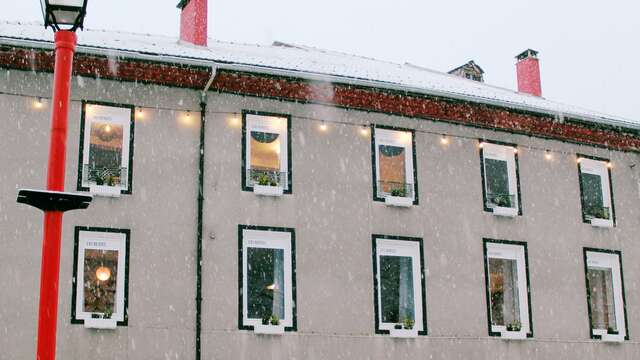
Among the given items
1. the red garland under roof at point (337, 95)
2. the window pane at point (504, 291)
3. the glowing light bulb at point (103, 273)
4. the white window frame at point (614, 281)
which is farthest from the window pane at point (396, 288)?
the glowing light bulb at point (103, 273)

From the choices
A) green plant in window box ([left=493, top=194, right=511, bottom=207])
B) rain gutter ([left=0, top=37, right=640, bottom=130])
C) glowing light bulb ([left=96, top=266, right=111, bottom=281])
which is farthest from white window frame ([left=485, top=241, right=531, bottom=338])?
glowing light bulb ([left=96, top=266, right=111, bottom=281])

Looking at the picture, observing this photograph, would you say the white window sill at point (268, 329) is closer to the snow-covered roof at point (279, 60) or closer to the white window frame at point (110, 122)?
the white window frame at point (110, 122)

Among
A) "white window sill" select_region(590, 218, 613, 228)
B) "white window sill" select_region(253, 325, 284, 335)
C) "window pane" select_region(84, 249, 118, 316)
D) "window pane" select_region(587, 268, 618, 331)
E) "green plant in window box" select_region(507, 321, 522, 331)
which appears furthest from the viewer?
"white window sill" select_region(590, 218, 613, 228)

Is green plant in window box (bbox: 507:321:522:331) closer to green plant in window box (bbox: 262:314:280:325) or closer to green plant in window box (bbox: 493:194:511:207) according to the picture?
green plant in window box (bbox: 493:194:511:207)

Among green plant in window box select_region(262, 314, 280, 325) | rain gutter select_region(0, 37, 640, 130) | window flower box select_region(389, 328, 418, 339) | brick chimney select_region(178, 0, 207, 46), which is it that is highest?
brick chimney select_region(178, 0, 207, 46)

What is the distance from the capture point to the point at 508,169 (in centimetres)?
2211

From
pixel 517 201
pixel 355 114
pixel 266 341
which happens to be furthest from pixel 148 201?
pixel 517 201

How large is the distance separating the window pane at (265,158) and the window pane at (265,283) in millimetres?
1538

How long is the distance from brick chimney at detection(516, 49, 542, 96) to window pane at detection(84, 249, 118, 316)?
15951 mm

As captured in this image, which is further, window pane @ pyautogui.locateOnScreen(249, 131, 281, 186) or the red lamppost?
window pane @ pyautogui.locateOnScreen(249, 131, 281, 186)

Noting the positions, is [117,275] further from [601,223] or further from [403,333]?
[601,223]

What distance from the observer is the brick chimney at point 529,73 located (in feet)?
92.9

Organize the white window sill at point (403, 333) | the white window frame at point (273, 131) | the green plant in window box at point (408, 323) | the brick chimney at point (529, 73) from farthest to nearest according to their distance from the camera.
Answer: the brick chimney at point (529, 73) → the green plant in window box at point (408, 323) → the white window sill at point (403, 333) → the white window frame at point (273, 131)

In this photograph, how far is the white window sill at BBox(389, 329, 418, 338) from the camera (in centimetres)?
1928
